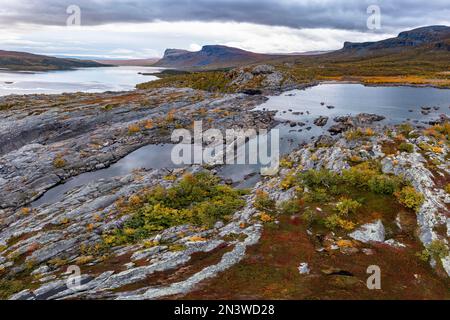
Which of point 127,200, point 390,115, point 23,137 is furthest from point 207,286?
point 390,115

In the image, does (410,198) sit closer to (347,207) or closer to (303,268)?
(347,207)

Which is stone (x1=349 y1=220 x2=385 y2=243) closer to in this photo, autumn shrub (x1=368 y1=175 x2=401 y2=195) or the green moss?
autumn shrub (x1=368 y1=175 x2=401 y2=195)

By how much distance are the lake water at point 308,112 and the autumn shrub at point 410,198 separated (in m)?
21.5

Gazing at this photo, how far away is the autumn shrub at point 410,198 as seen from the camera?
95.2 ft

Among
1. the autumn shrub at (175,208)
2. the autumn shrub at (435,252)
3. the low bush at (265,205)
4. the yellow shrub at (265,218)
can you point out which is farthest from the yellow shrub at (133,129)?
the autumn shrub at (435,252)

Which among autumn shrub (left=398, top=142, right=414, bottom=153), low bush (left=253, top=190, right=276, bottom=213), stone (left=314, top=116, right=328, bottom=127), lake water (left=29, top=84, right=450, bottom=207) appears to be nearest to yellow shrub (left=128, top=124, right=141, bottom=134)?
lake water (left=29, top=84, right=450, bottom=207)

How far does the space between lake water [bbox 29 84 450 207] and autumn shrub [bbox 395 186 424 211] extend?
2154cm

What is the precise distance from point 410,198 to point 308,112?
226ft

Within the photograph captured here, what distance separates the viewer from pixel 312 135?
72.6m

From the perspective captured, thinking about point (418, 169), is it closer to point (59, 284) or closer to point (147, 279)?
point (147, 279)

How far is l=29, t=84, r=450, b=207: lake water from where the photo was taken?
5462 cm

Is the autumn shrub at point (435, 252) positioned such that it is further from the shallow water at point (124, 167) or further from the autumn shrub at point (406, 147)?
the shallow water at point (124, 167)
